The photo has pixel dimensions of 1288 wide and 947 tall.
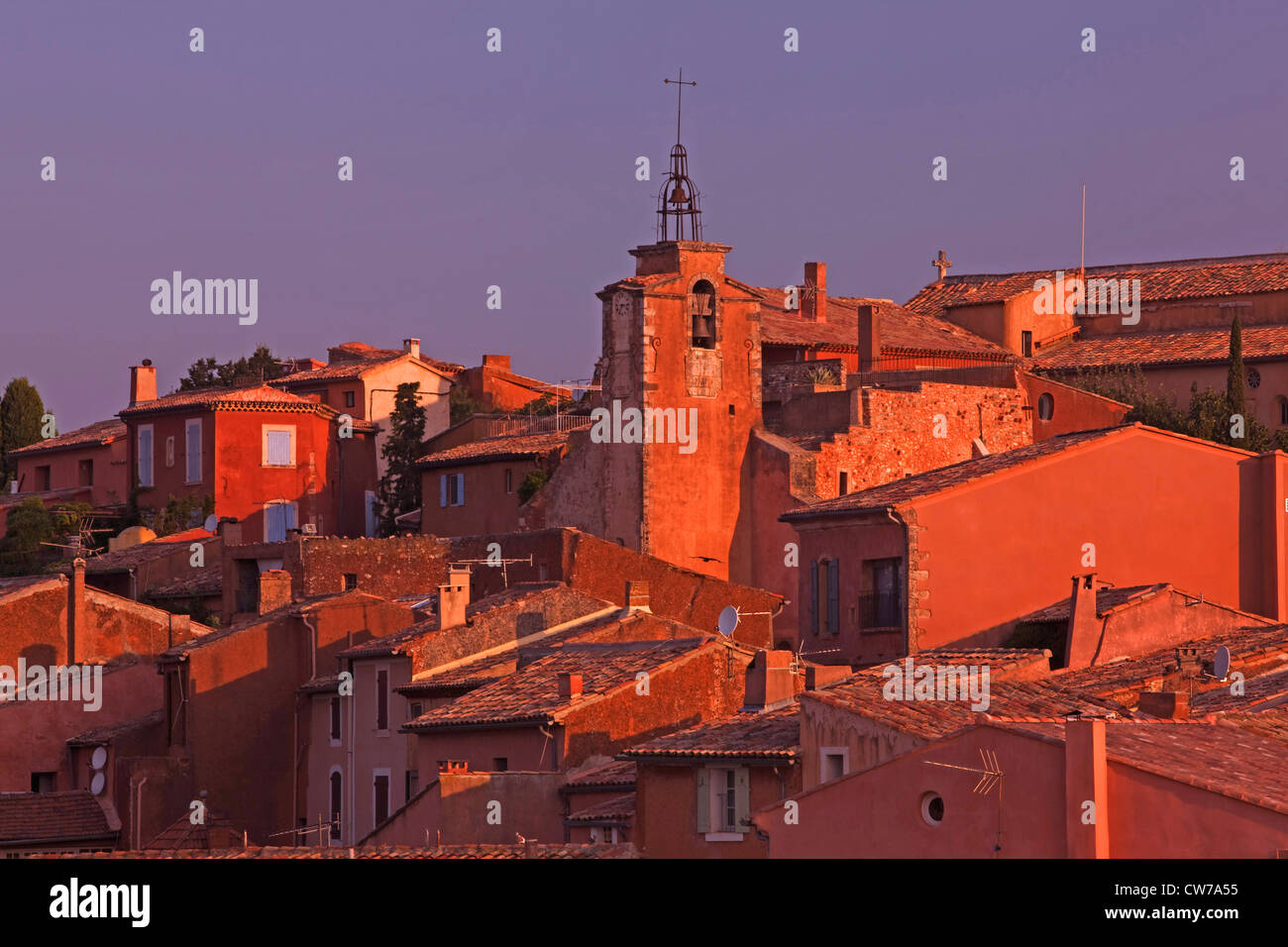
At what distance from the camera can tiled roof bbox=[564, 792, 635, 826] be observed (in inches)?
1112

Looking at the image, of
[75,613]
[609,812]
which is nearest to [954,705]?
[609,812]

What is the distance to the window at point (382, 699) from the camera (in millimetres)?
38062

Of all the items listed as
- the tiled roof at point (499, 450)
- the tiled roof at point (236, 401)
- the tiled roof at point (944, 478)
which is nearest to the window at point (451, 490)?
the tiled roof at point (499, 450)

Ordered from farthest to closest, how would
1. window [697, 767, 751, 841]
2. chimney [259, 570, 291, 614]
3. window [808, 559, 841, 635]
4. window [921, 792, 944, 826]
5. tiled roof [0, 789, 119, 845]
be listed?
1. chimney [259, 570, 291, 614]
2. tiled roof [0, 789, 119, 845]
3. window [808, 559, 841, 635]
4. window [697, 767, 751, 841]
5. window [921, 792, 944, 826]

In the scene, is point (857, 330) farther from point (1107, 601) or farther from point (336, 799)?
point (1107, 601)

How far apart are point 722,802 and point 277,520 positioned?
120 ft

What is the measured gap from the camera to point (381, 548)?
1874 inches

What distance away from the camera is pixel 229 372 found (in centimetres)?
7562

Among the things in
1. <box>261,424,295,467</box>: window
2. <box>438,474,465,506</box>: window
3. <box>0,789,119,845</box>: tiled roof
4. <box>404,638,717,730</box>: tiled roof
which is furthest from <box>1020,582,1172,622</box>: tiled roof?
<box>261,424,295,467</box>: window

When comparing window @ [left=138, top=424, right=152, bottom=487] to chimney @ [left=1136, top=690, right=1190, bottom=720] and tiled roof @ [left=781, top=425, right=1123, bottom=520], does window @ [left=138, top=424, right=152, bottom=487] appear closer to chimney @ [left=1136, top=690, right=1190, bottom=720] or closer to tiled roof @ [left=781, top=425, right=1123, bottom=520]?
tiled roof @ [left=781, top=425, right=1123, bottom=520]

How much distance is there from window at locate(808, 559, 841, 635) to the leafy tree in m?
39.3
